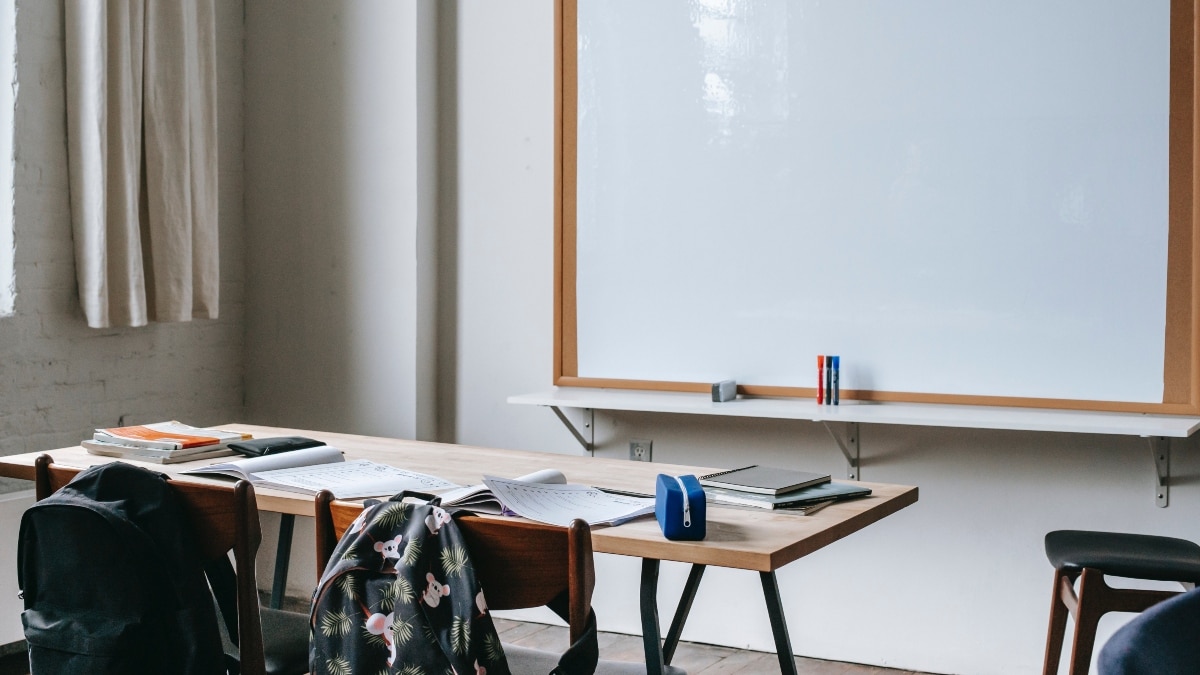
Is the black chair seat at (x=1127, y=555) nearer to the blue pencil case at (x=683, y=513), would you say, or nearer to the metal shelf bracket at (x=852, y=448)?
the metal shelf bracket at (x=852, y=448)

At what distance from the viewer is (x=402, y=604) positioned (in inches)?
59.4

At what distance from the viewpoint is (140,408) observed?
3.77m

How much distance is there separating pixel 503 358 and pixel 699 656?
3.87 feet

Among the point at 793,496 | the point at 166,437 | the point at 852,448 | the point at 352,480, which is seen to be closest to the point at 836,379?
the point at 852,448

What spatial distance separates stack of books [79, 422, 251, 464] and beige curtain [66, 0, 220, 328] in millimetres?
933

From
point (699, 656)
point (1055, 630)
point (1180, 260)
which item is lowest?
point (699, 656)

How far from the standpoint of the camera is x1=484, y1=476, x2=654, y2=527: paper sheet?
1.83 metres

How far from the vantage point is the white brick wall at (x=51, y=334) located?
3.34 meters

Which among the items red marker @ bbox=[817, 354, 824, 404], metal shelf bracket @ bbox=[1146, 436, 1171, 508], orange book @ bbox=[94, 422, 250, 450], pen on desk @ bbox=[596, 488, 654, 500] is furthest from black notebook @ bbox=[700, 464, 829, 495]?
metal shelf bracket @ bbox=[1146, 436, 1171, 508]

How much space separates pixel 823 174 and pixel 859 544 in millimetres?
1102

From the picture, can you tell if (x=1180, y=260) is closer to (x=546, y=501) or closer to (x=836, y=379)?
(x=836, y=379)

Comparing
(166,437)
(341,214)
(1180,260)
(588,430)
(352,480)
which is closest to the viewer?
(352,480)

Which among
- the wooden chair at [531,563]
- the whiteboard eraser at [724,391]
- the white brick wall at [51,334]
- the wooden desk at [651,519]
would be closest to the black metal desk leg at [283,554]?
the wooden desk at [651,519]

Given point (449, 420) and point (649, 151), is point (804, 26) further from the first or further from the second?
point (449, 420)
